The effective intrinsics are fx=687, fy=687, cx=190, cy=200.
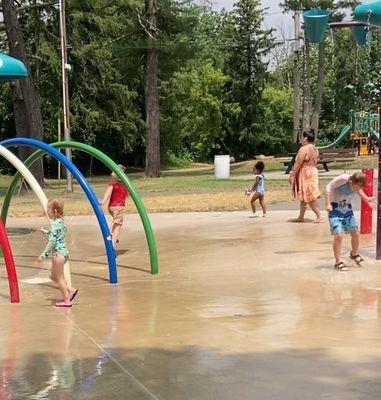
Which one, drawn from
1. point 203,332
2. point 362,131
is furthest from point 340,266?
point 362,131

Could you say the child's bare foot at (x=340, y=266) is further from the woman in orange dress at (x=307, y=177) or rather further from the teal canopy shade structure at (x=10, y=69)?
the teal canopy shade structure at (x=10, y=69)

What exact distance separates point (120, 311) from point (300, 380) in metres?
2.52

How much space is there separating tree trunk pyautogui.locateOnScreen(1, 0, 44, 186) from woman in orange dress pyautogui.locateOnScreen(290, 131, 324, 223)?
641 inches

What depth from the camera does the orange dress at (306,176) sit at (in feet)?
40.5

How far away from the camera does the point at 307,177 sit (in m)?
12.5

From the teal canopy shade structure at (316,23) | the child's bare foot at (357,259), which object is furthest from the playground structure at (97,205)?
the teal canopy shade structure at (316,23)

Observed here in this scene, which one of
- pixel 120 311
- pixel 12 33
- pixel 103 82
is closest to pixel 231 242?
pixel 120 311

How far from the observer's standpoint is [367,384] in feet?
13.5

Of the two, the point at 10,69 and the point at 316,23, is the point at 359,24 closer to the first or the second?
the point at 316,23

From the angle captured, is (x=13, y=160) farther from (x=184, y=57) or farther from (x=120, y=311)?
(x=184, y=57)

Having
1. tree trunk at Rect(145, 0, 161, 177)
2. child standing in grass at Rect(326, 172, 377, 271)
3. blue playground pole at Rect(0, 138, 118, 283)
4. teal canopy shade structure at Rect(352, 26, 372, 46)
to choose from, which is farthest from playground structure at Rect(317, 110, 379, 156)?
blue playground pole at Rect(0, 138, 118, 283)

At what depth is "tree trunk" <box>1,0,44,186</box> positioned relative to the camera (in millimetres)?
27094

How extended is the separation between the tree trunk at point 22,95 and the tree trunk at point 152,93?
23.8ft

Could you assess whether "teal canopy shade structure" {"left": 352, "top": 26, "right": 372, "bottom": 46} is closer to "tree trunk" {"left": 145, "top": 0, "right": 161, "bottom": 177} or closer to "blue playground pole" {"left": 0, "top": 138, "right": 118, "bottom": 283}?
"blue playground pole" {"left": 0, "top": 138, "right": 118, "bottom": 283}
